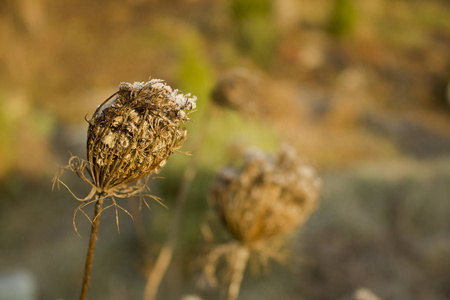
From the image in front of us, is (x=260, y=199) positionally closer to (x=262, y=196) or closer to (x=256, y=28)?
(x=262, y=196)

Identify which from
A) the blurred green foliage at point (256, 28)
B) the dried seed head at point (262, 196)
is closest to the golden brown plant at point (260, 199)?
the dried seed head at point (262, 196)

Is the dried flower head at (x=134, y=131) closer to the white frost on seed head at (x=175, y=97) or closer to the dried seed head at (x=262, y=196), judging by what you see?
the white frost on seed head at (x=175, y=97)

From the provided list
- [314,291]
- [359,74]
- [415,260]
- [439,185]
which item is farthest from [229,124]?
[359,74]

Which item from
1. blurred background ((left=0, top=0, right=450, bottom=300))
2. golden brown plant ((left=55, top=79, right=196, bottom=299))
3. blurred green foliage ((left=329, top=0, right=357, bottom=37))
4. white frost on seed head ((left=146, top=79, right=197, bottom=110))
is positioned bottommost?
golden brown plant ((left=55, top=79, right=196, bottom=299))

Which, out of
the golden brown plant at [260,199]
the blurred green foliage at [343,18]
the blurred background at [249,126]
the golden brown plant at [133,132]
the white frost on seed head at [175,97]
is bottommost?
the golden brown plant at [133,132]

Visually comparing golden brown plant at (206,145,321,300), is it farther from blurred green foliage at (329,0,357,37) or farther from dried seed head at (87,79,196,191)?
blurred green foliage at (329,0,357,37)

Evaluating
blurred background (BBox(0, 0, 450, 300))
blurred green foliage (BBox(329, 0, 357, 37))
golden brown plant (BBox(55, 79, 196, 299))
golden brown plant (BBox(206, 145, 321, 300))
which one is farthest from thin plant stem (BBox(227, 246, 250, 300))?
blurred green foliage (BBox(329, 0, 357, 37))
